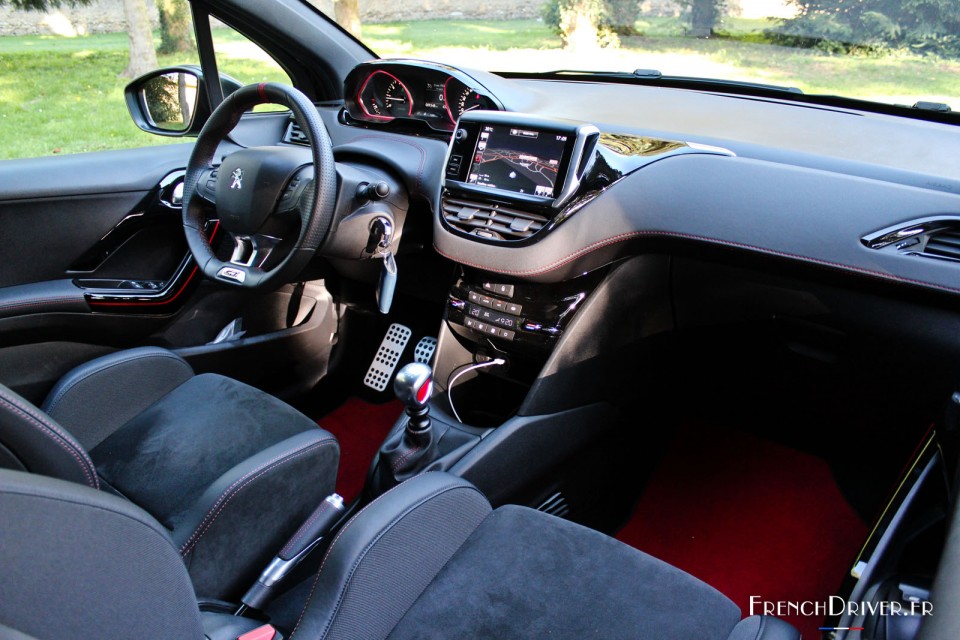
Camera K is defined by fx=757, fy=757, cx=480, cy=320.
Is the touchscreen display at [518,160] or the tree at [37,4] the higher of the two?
the tree at [37,4]

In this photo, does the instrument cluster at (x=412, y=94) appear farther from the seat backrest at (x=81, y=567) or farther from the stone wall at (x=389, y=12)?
the seat backrest at (x=81, y=567)

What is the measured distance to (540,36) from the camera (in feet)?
8.72

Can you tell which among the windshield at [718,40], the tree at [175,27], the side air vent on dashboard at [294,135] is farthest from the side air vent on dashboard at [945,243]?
the tree at [175,27]

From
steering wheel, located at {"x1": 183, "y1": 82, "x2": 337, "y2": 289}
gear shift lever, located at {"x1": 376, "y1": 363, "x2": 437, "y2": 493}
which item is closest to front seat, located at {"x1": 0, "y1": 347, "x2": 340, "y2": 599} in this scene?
gear shift lever, located at {"x1": 376, "y1": 363, "x2": 437, "y2": 493}

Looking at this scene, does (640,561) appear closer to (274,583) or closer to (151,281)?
(274,583)

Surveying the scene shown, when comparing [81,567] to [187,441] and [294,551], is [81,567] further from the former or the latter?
[187,441]

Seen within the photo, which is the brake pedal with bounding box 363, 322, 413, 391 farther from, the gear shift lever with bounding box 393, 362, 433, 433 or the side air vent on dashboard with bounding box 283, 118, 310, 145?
the gear shift lever with bounding box 393, 362, 433, 433

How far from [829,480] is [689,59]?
138cm

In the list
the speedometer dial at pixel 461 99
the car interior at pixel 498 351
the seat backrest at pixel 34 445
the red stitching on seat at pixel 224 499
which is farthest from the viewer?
the speedometer dial at pixel 461 99

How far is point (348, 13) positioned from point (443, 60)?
789mm

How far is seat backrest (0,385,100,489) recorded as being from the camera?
0.87 metres

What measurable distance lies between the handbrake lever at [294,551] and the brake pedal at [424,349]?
3.38ft

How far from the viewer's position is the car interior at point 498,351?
1257 millimetres

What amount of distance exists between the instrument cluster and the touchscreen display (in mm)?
325
